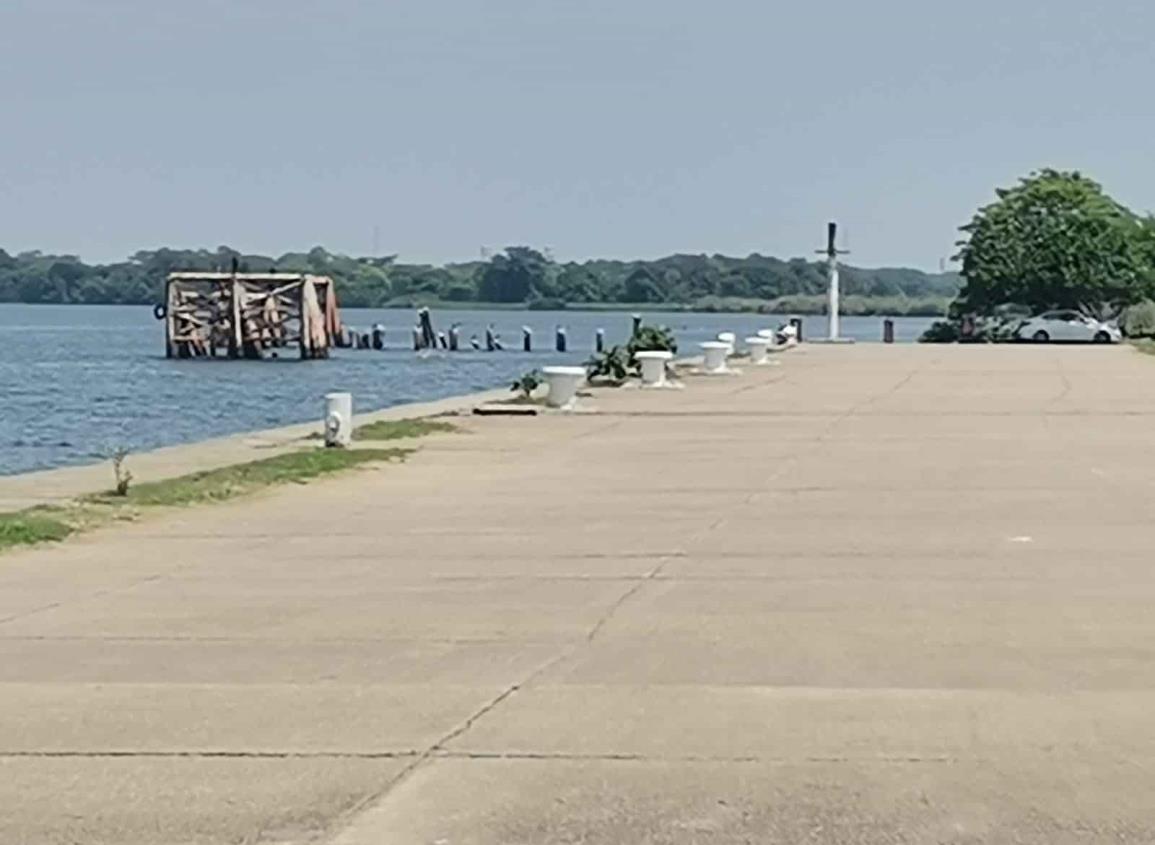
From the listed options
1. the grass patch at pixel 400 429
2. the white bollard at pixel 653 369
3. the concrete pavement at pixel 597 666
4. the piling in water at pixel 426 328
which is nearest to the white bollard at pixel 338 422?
the grass patch at pixel 400 429

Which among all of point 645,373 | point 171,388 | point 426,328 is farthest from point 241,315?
point 645,373

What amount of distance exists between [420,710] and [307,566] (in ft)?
17.2

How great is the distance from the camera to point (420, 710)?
9.23 m

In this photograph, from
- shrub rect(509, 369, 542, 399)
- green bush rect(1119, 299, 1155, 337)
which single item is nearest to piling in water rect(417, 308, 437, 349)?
green bush rect(1119, 299, 1155, 337)

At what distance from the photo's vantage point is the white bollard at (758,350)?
52875 millimetres

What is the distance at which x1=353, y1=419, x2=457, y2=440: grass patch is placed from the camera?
26528 millimetres

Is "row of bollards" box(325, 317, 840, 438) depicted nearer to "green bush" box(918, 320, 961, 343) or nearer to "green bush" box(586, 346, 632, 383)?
"green bush" box(586, 346, 632, 383)

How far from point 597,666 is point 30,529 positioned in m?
6.86

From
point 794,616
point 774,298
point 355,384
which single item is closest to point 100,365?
point 355,384

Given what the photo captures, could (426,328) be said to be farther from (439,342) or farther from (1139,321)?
(1139,321)

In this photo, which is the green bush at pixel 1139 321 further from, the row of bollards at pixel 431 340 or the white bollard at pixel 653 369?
the white bollard at pixel 653 369

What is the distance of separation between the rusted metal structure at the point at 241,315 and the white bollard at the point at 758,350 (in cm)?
4455

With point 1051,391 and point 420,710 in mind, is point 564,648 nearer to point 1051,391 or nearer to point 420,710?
point 420,710

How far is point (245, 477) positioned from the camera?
67.2ft
